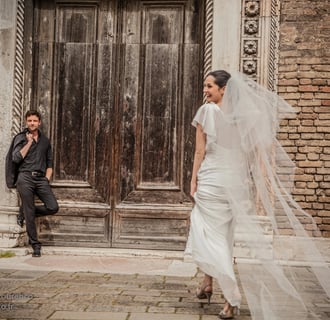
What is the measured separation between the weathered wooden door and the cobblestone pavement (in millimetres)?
720

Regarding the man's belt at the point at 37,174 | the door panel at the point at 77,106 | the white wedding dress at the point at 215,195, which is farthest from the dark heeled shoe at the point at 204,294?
the man's belt at the point at 37,174

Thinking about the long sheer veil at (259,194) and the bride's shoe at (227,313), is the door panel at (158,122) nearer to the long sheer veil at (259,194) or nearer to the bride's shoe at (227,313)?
the long sheer veil at (259,194)

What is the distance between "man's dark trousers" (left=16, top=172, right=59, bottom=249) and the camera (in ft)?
23.4

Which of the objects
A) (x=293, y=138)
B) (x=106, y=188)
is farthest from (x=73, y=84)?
(x=293, y=138)

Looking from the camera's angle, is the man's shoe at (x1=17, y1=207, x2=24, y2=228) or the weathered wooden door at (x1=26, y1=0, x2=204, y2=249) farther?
the weathered wooden door at (x1=26, y1=0, x2=204, y2=249)

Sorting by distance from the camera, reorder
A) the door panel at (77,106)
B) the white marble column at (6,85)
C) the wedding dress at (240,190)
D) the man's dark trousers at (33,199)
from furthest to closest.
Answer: the door panel at (77,106) → the white marble column at (6,85) → the man's dark trousers at (33,199) → the wedding dress at (240,190)

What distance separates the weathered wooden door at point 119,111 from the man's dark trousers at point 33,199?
21.1 inches

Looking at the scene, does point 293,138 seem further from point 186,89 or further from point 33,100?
point 33,100

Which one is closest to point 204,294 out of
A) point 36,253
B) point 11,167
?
point 36,253

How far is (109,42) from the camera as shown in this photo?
7797 mm

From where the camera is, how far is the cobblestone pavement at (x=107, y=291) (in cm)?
447

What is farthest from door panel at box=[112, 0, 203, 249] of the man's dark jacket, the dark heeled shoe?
the dark heeled shoe

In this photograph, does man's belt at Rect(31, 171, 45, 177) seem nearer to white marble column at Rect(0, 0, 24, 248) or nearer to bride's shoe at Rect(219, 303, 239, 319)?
white marble column at Rect(0, 0, 24, 248)

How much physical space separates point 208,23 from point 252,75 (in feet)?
2.90
